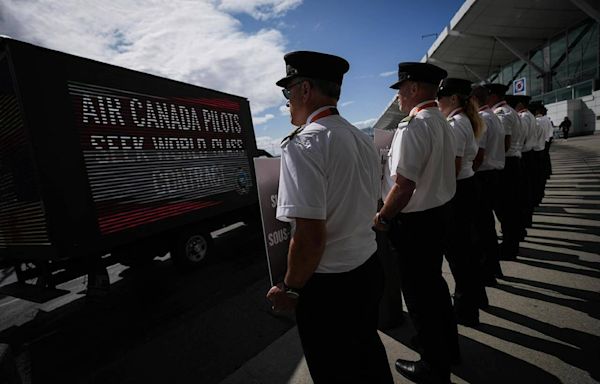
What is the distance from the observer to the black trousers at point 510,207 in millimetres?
3859

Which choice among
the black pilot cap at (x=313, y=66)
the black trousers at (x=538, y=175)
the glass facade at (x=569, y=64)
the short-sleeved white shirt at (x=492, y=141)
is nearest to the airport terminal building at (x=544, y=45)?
the glass facade at (x=569, y=64)

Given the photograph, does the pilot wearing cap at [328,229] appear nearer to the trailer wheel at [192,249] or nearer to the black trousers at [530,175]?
the trailer wheel at [192,249]

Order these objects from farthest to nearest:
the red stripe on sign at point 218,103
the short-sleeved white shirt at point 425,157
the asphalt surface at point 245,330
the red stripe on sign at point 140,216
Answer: the red stripe on sign at point 218,103 < the red stripe on sign at point 140,216 < the asphalt surface at point 245,330 < the short-sleeved white shirt at point 425,157

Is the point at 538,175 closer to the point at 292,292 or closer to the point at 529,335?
the point at 529,335

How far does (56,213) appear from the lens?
3.26 meters

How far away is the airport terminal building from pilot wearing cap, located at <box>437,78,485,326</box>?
731 inches

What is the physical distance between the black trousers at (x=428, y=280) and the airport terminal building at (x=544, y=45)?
2001 centimetres

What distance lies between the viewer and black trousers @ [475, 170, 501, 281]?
10.00 ft

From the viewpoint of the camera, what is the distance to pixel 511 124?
3.96 m

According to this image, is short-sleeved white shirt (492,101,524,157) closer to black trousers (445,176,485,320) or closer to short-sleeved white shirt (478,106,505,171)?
short-sleeved white shirt (478,106,505,171)

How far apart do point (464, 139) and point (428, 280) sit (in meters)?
1.43

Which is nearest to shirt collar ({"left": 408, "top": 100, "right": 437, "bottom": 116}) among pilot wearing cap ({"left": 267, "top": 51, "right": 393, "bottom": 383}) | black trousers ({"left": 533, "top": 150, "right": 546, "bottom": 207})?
pilot wearing cap ({"left": 267, "top": 51, "right": 393, "bottom": 383})

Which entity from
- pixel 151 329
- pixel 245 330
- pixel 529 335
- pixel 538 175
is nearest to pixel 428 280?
pixel 529 335

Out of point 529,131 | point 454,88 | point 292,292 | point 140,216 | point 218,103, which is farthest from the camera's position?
point 218,103
